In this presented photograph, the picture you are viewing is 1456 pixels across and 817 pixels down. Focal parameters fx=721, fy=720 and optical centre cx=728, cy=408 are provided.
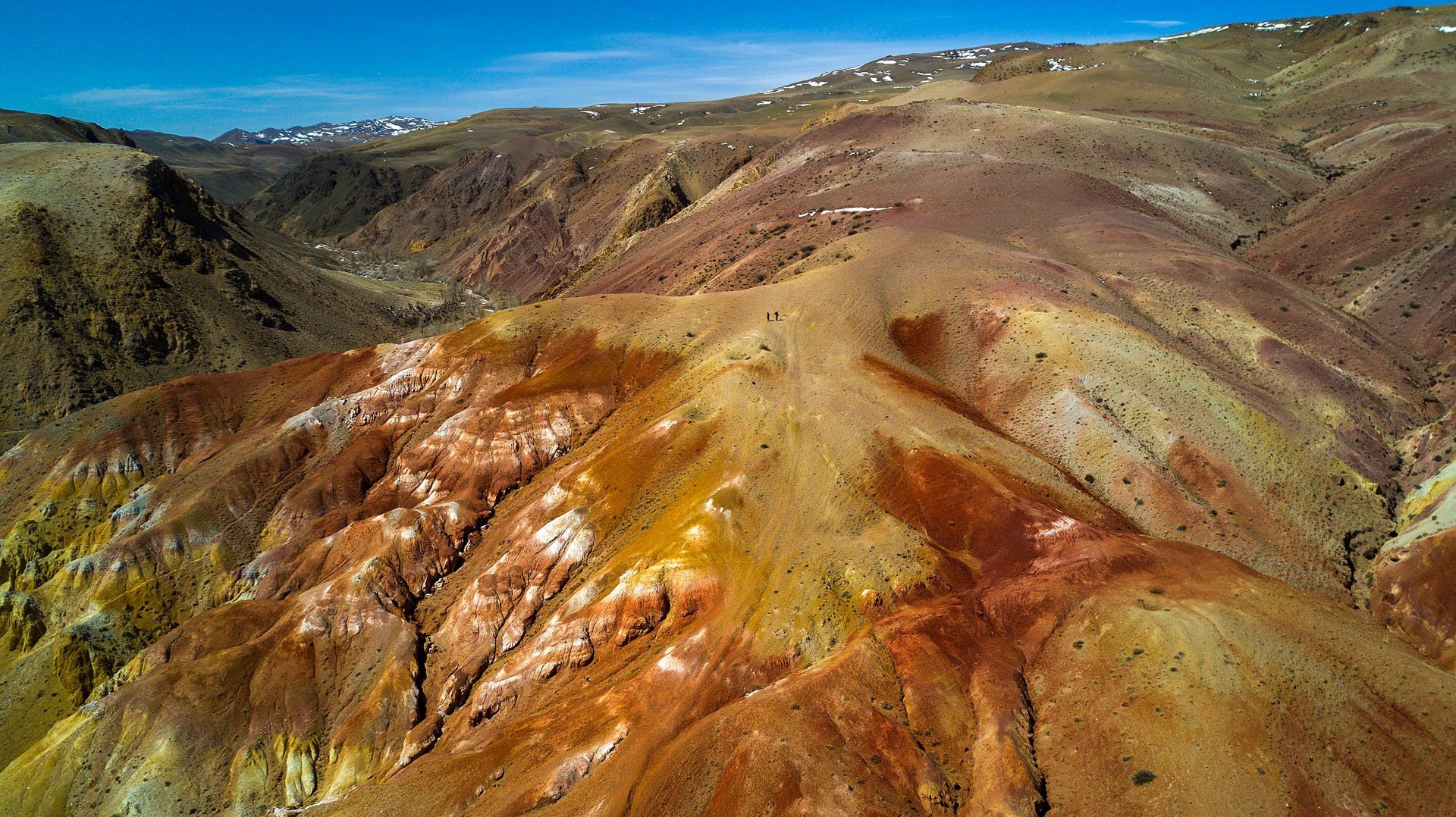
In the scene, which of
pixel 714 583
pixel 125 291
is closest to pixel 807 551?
pixel 714 583

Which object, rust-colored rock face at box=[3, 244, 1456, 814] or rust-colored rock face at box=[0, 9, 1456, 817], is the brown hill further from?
rust-colored rock face at box=[3, 244, 1456, 814]

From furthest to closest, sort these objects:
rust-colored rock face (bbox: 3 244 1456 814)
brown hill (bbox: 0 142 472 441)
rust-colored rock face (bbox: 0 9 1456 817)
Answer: brown hill (bbox: 0 142 472 441) < rust-colored rock face (bbox: 0 9 1456 817) < rust-colored rock face (bbox: 3 244 1456 814)

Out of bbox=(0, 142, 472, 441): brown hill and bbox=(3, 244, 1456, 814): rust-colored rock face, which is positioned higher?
bbox=(0, 142, 472, 441): brown hill

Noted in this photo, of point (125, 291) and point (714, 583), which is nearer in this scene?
point (714, 583)

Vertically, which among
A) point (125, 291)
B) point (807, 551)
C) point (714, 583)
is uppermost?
point (125, 291)

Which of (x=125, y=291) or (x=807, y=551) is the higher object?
(x=125, y=291)

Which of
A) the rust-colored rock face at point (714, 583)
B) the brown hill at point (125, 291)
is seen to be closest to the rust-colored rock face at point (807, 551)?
the rust-colored rock face at point (714, 583)

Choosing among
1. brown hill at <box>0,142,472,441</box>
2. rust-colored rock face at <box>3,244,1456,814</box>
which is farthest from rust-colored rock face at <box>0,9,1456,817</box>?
brown hill at <box>0,142,472,441</box>

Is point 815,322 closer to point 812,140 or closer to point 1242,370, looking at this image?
point 1242,370

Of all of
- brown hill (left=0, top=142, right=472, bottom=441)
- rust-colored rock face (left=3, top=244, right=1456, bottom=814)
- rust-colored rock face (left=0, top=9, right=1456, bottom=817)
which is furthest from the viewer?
brown hill (left=0, top=142, right=472, bottom=441)

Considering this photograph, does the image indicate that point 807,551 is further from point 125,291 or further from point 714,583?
point 125,291
